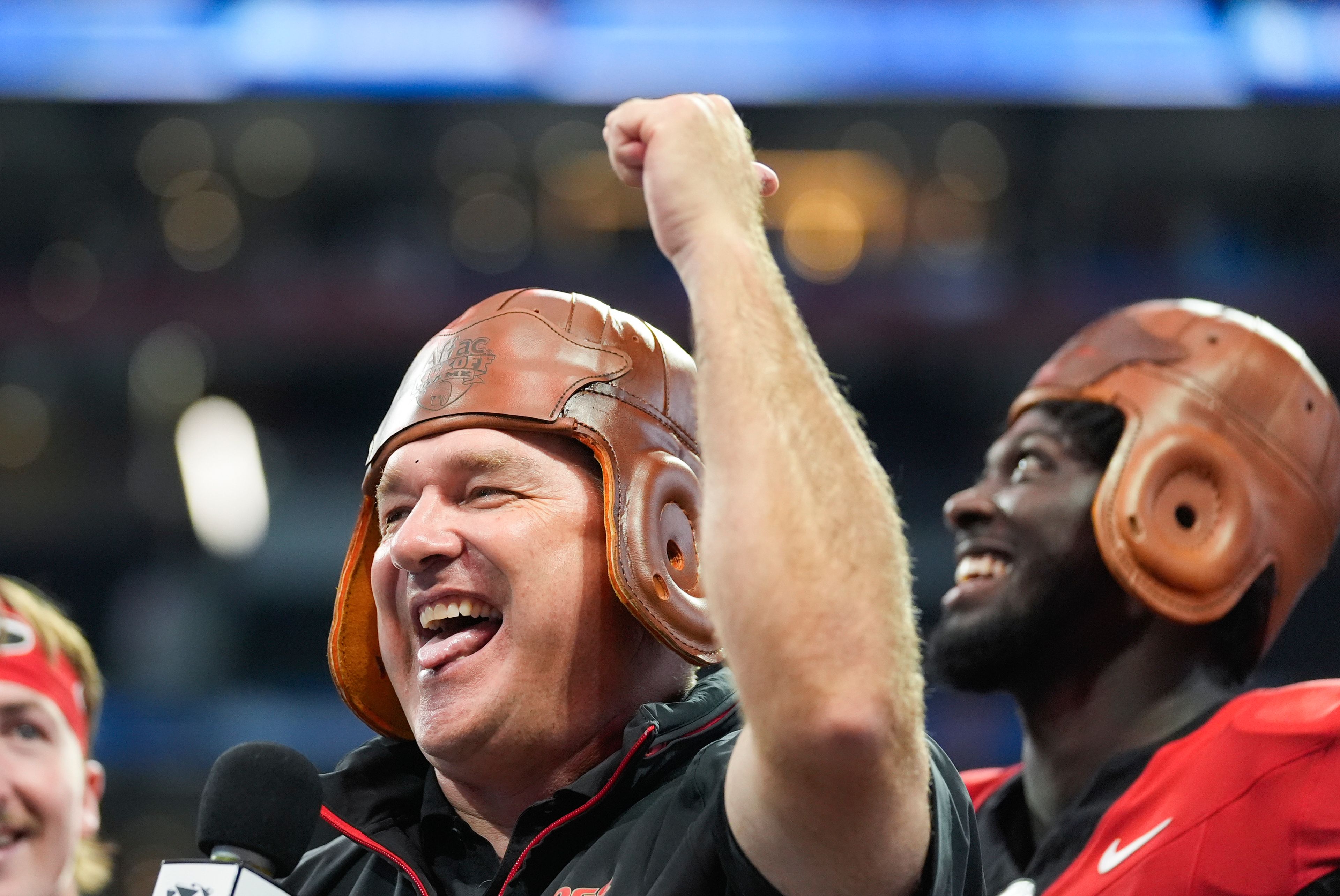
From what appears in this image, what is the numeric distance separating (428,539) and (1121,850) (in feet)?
3.89

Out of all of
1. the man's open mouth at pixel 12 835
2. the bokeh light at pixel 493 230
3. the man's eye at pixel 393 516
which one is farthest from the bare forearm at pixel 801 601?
the bokeh light at pixel 493 230

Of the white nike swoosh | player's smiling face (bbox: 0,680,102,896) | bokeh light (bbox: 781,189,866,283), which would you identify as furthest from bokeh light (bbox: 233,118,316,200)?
the white nike swoosh

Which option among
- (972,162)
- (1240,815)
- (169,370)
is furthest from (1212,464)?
(169,370)

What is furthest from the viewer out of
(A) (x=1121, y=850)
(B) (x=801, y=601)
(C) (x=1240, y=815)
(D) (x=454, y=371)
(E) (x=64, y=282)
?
(E) (x=64, y=282)

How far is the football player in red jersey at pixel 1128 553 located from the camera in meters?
2.54

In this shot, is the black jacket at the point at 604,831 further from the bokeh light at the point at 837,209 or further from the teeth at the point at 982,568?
the bokeh light at the point at 837,209

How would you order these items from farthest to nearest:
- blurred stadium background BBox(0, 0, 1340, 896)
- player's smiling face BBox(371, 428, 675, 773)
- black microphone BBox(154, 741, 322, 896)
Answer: blurred stadium background BBox(0, 0, 1340, 896)
player's smiling face BBox(371, 428, 675, 773)
black microphone BBox(154, 741, 322, 896)

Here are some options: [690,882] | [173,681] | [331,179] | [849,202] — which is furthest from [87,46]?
[690,882]

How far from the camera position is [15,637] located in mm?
2494

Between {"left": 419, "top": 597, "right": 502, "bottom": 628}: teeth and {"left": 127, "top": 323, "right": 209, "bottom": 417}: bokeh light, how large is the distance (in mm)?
7873

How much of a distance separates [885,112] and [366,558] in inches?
Result: 299

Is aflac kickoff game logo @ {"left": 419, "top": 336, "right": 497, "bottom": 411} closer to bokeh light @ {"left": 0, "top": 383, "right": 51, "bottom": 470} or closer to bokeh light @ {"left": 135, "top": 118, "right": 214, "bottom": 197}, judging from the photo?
bokeh light @ {"left": 135, "top": 118, "right": 214, "bottom": 197}

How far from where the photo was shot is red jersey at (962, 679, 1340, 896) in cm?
196

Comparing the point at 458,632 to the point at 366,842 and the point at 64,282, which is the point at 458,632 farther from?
the point at 64,282
